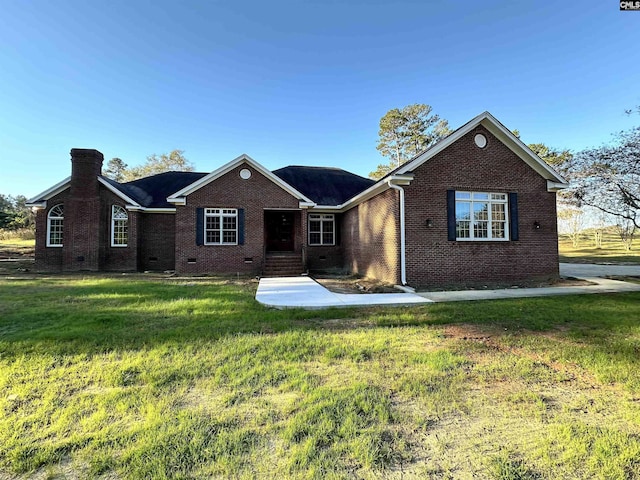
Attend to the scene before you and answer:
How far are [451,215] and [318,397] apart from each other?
9268 mm

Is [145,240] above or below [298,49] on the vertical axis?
below

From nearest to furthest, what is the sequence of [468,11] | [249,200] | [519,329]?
[519,329] → [468,11] → [249,200]

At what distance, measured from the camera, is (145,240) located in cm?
1619

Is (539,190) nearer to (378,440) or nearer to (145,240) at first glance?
(378,440)

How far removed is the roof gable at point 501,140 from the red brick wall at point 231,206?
20.7 ft

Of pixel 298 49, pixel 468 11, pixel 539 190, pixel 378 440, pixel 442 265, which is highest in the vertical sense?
pixel 298 49

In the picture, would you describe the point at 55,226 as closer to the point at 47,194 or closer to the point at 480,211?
the point at 47,194

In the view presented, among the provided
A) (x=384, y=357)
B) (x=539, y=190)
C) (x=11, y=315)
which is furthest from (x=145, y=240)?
(x=539, y=190)

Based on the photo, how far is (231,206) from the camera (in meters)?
14.2

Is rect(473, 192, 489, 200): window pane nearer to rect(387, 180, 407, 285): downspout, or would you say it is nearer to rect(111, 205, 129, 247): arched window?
rect(387, 180, 407, 285): downspout

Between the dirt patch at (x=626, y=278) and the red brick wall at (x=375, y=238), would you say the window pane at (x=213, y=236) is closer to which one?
the red brick wall at (x=375, y=238)

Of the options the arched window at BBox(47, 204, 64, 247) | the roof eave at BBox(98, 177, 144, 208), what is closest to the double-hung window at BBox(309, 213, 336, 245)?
the roof eave at BBox(98, 177, 144, 208)

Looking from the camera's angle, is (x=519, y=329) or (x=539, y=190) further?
(x=539, y=190)

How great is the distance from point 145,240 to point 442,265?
1468cm
